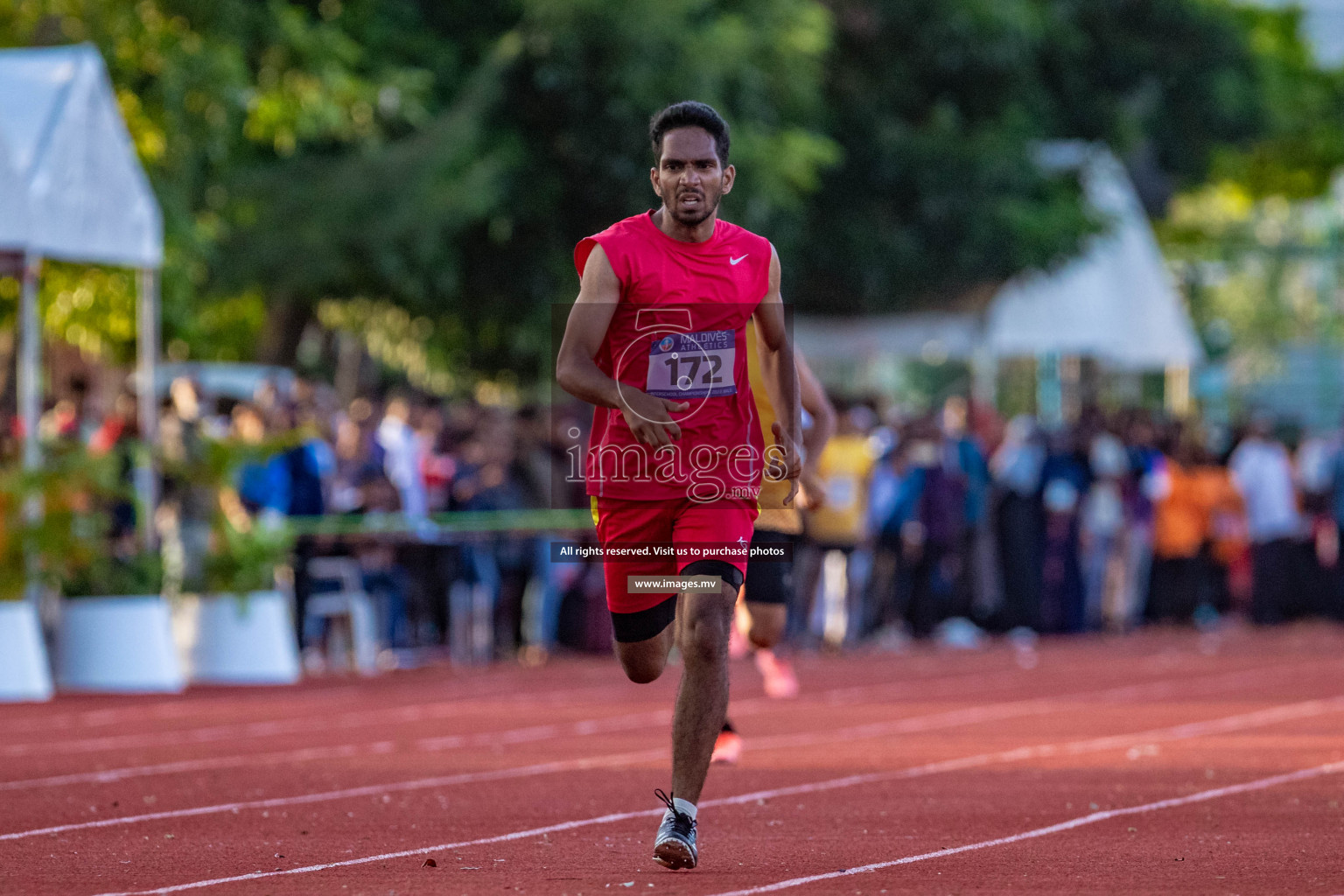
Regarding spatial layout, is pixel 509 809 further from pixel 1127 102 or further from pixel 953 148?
pixel 1127 102

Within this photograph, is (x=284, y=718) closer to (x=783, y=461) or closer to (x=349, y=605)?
(x=349, y=605)

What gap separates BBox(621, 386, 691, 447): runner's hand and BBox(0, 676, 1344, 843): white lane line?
272 cm

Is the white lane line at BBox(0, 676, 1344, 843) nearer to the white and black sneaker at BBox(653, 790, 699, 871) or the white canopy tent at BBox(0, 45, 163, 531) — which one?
the white and black sneaker at BBox(653, 790, 699, 871)

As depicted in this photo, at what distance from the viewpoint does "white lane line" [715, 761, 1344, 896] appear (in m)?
6.80

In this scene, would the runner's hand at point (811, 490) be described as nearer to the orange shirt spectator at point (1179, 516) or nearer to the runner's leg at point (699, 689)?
the runner's leg at point (699, 689)

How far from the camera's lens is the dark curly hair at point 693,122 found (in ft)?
23.3

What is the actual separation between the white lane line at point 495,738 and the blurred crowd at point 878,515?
268 centimetres

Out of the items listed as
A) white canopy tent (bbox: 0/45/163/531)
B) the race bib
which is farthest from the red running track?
white canopy tent (bbox: 0/45/163/531)

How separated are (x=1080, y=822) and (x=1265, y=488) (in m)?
15.7

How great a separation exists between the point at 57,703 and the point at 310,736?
2881 millimetres

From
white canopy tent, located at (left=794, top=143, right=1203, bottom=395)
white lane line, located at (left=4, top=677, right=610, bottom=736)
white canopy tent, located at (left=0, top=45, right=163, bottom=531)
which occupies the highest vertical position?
white canopy tent, located at (left=0, top=45, right=163, bottom=531)

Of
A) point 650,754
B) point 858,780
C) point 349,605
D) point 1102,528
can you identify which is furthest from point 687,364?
point 1102,528

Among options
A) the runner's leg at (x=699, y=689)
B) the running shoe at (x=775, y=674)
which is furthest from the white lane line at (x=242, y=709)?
the runner's leg at (x=699, y=689)

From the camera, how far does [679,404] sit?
23.1 feet
